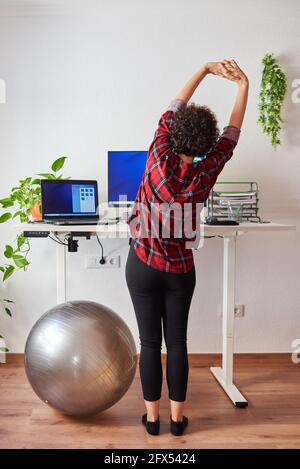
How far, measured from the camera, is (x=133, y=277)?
1774mm

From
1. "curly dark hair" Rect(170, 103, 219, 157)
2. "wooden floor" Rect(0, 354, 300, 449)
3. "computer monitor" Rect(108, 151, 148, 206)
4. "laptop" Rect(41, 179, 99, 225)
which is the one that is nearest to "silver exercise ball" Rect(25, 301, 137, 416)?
"wooden floor" Rect(0, 354, 300, 449)

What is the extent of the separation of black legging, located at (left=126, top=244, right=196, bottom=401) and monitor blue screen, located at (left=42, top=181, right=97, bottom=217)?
78 centimetres

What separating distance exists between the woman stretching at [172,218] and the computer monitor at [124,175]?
0.73 meters

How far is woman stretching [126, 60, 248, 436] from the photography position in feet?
5.28

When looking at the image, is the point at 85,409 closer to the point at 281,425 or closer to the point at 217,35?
the point at 281,425

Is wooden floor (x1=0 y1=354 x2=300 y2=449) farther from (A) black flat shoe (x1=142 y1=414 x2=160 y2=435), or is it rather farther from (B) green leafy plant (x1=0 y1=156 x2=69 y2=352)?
(B) green leafy plant (x1=0 y1=156 x2=69 y2=352)

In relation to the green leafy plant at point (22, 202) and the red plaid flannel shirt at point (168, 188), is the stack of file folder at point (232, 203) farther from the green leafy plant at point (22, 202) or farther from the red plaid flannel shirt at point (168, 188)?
the green leafy plant at point (22, 202)

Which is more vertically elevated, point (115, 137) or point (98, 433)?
point (115, 137)

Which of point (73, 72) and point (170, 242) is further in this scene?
point (73, 72)

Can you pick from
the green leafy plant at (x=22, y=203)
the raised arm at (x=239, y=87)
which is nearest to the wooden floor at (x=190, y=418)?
the green leafy plant at (x=22, y=203)

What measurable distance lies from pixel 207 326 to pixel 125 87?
1664 millimetres

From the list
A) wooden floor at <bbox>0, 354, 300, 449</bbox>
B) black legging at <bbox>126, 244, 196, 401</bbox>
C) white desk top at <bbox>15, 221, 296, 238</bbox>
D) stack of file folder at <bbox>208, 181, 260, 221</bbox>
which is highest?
stack of file folder at <bbox>208, 181, 260, 221</bbox>

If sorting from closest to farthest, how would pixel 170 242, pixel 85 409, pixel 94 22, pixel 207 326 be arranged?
pixel 170 242
pixel 85 409
pixel 94 22
pixel 207 326

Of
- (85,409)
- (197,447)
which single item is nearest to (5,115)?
(85,409)
